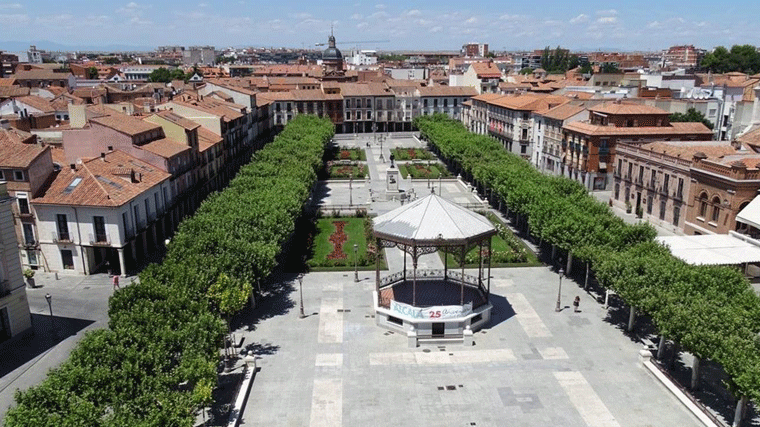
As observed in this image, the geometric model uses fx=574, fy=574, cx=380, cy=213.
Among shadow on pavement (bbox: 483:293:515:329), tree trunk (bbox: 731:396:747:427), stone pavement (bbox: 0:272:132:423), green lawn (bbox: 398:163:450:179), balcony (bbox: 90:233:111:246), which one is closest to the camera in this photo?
tree trunk (bbox: 731:396:747:427)

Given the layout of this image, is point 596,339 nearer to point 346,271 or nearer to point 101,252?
point 346,271

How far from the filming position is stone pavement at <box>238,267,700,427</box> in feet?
110

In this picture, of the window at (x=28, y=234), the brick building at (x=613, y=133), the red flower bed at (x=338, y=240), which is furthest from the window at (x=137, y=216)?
the brick building at (x=613, y=133)

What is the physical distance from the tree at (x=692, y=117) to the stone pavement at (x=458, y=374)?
217ft

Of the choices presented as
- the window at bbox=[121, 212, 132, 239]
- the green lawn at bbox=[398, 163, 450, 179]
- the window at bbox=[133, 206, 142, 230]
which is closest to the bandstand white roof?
the window at bbox=[121, 212, 132, 239]

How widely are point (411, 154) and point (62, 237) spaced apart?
83417mm

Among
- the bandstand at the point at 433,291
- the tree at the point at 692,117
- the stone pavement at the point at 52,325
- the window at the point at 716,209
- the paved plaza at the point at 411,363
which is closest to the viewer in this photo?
the paved plaza at the point at 411,363

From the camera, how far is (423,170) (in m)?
109

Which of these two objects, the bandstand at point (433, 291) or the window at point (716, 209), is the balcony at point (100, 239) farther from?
the window at point (716, 209)

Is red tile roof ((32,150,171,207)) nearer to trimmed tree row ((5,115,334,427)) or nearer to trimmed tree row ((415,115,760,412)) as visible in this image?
trimmed tree row ((5,115,334,427))

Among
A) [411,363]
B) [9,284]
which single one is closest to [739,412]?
[411,363]

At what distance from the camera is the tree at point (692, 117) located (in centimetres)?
10000

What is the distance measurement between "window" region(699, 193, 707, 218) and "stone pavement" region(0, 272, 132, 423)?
60614mm

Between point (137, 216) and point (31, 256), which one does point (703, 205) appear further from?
point (31, 256)
